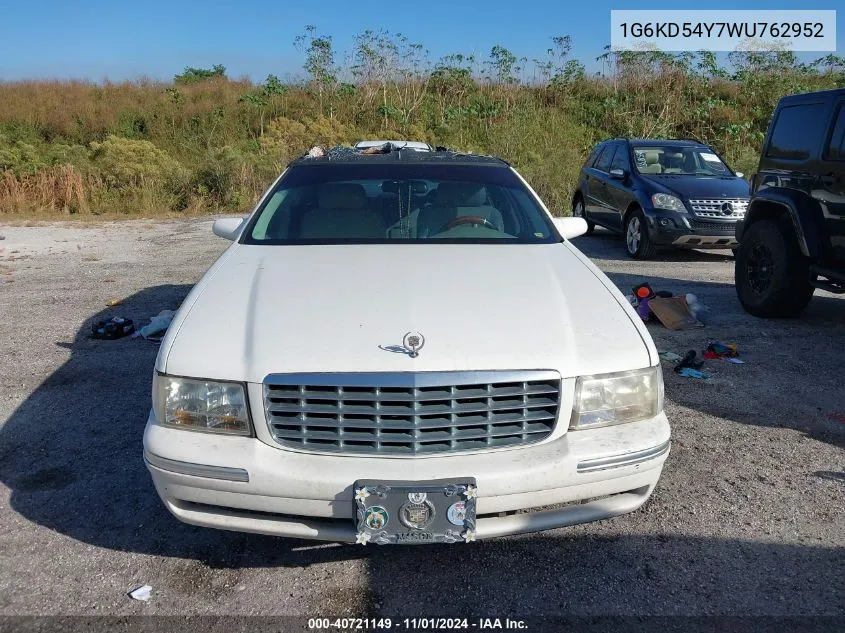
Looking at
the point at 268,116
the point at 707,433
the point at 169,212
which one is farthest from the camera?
the point at 268,116

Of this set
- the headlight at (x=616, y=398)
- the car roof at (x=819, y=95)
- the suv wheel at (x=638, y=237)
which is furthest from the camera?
the suv wheel at (x=638, y=237)

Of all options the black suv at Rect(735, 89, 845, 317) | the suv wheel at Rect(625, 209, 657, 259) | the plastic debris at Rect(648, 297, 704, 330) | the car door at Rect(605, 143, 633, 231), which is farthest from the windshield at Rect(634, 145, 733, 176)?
the plastic debris at Rect(648, 297, 704, 330)

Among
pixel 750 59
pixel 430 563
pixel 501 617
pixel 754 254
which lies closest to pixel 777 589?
pixel 501 617

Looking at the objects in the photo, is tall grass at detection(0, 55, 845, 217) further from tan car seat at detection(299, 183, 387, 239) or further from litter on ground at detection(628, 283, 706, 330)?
tan car seat at detection(299, 183, 387, 239)

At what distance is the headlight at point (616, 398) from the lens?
2.59m

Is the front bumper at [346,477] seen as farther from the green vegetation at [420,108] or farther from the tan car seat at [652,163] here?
the green vegetation at [420,108]

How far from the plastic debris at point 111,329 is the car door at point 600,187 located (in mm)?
7495

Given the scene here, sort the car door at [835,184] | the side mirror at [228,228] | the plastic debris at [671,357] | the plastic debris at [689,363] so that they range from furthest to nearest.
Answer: the car door at [835,184] → the plastic debris at [671,357] → the plastic debris at [689,363] → the side mirror at [228,228]

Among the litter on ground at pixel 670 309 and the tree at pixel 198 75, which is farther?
the tree at pixel 198 75

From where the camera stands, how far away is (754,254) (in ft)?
22.0

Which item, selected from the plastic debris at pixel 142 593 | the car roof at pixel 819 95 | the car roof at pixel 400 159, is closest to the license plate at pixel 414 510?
the plastic debris at pixel 142 593

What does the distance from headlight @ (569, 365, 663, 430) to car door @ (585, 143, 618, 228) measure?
868cm

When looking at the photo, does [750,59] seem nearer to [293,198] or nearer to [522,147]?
[522,147]

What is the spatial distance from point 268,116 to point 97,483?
24106mm
